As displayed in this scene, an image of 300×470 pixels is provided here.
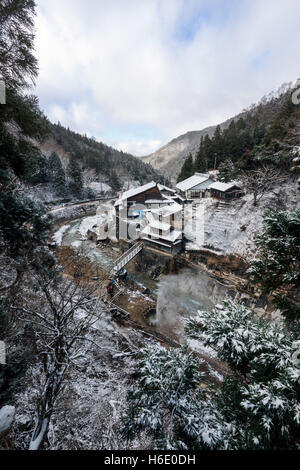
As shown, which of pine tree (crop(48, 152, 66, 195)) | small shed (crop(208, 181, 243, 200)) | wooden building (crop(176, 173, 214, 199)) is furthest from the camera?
pine tree (crop(48, 152, 66, 195))

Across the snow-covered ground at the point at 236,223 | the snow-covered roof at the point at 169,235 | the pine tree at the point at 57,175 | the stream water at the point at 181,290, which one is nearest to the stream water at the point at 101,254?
the stream water at the point at 181,290

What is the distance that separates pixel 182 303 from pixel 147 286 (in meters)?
3.90

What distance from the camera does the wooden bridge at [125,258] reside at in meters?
18.2

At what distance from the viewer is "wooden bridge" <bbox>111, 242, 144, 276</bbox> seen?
18.2 m

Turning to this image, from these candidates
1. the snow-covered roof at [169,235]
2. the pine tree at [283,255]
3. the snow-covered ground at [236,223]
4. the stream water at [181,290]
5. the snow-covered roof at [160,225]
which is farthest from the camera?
the snow-covered roof at [160,225]

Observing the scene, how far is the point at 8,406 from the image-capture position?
524cm

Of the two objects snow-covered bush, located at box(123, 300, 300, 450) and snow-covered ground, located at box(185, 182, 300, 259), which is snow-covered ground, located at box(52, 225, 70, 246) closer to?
snow-covered ground, located at box(185, 182, 300, 259)

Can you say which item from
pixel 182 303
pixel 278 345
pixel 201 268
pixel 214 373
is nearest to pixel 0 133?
pixel 278 345

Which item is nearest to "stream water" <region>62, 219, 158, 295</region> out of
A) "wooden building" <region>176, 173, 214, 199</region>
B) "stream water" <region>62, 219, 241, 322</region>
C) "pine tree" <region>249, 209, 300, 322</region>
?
"stream water" <region>62, 219, 241, 322</region>

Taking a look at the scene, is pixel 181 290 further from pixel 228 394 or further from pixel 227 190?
pixel 227 190

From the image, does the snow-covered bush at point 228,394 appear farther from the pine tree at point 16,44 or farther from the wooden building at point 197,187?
the wooden building at point 197,187

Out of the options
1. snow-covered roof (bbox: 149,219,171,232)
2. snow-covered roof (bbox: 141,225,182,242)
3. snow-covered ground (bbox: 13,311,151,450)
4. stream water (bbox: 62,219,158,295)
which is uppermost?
snow-covered roof (bbox: 149,219,171,232)

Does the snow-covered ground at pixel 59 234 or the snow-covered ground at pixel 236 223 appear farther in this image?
the snow-covered ground at pixel 59 234

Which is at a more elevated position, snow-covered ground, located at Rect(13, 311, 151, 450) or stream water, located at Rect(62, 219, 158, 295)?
stream water, located at Rect(62, 219, 158, 295)
